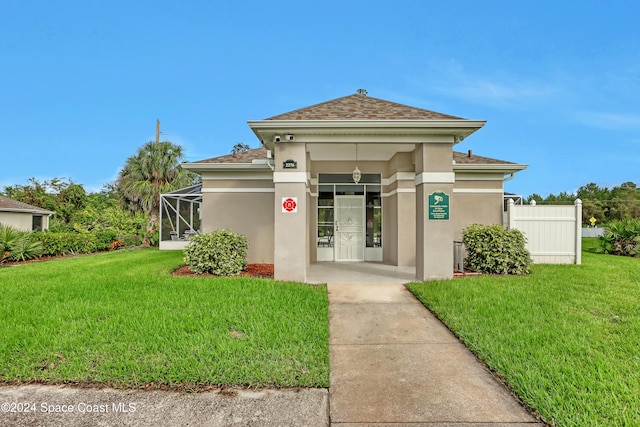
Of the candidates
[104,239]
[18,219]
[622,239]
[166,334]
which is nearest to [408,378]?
[166,334]

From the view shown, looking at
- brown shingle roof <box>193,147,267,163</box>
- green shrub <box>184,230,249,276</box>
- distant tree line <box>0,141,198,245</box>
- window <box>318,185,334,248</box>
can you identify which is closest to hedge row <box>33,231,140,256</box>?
distant tree line <box>0,141,198,245</box>

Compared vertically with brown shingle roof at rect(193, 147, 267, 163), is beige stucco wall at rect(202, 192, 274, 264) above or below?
below

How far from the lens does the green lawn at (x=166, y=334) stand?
3182mm

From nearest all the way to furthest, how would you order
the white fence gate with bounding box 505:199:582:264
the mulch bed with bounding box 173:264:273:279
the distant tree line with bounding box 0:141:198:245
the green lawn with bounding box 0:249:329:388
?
1. the green lawn with bounding box 0:249:329:388
2. the mulch bed with bounding box 173:264:273:279
3. the white fence gate with bounding box 505:199:582:264
4. the distant tree line with bounding box 0:141:198:245

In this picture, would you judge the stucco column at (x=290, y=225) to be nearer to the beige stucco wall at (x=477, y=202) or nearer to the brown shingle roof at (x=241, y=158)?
the brown shingle roof at (x=241, y=158)

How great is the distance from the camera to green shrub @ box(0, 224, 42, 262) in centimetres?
1167

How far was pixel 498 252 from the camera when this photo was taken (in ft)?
25.9

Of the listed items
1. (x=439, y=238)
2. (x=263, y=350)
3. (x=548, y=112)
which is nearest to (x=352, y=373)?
(x=263, y=350)

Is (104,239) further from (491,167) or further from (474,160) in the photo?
(491,167)

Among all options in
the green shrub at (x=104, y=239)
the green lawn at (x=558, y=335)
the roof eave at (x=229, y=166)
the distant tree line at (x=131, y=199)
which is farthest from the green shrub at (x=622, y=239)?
the green shrub at (x=104, y=239)

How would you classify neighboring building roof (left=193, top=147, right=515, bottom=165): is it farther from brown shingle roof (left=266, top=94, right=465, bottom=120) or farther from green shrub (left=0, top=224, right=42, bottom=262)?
green shrub (left=0, top=224, right=42, bottom=262)

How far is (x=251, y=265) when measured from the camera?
32.7 ft

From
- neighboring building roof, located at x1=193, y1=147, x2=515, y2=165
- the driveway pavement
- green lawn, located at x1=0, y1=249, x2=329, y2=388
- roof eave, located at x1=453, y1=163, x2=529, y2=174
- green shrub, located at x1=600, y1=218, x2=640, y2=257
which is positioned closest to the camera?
the driveway pavement

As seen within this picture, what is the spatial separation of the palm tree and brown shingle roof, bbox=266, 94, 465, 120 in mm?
16340
